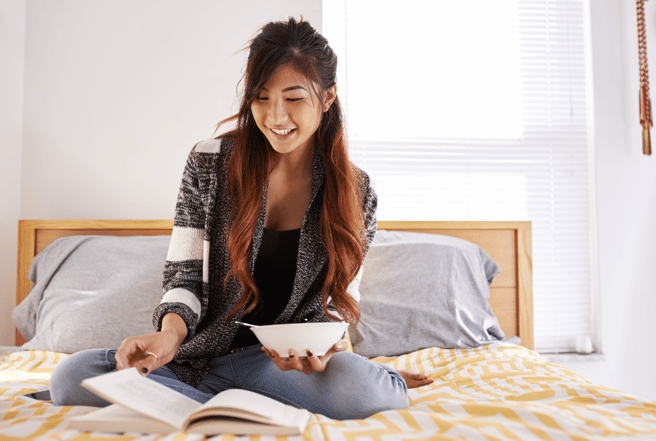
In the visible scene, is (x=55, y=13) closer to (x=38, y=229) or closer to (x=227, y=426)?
(x=38, y=229)

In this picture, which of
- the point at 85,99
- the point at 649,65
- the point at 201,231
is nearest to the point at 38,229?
the point at 85,99

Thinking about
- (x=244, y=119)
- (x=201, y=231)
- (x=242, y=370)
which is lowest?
(x=242, y=370)

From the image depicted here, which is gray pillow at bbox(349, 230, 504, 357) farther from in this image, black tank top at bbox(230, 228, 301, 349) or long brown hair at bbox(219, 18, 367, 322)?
black tank top at bbox(230, 228, 301, 349)

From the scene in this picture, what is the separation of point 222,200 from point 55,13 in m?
1.41

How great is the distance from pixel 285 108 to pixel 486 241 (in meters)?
1.23

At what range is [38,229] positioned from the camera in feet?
6.21

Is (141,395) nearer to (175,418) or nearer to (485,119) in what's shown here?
(175,418)

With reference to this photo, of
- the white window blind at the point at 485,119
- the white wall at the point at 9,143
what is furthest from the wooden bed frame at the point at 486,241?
the white window blind at the point at 485,119

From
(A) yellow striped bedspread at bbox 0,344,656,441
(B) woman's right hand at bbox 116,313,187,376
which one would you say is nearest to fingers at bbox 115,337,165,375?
(B) woman's right hand at bbox 116,313,187,376

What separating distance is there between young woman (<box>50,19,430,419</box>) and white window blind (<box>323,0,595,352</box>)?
1.00m

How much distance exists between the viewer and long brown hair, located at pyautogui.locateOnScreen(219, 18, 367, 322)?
112 cm

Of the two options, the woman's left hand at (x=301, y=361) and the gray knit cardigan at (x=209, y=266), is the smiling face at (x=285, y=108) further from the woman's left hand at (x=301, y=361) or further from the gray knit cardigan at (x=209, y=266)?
the woman's left hand at (x=301, y=361)

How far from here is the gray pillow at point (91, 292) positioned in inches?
60.4

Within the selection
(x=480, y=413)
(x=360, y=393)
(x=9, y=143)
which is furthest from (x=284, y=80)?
(x=9, y=143)
